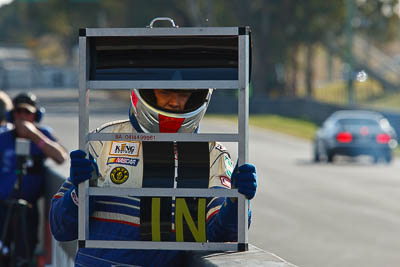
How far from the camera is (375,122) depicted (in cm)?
2920

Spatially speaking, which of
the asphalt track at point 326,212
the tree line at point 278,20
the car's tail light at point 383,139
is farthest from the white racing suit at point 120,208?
the tree line at point 278,20

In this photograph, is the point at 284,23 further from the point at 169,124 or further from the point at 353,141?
the point at 169,124

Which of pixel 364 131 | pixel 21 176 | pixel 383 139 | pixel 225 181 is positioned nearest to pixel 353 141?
pixel 364 131

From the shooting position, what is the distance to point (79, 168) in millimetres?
4152

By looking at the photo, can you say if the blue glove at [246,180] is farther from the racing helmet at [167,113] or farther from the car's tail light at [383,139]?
the car's tail light at [383,139]

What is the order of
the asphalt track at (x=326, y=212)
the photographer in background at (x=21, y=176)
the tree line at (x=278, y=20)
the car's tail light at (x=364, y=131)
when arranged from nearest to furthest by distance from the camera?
the photographer in background at (x=21, y=176), the asphalt track at (x=326, y=212), the car's tail light at (x=364, y=131), the tree line at (x=278, y=20)

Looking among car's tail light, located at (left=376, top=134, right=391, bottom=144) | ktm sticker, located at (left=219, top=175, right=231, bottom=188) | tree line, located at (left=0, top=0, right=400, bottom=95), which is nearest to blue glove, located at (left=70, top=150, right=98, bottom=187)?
ktm sticker, located at (left=219, top=175, right=231, bottom=188)

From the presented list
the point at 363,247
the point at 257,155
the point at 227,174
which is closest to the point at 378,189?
the point at 363,247

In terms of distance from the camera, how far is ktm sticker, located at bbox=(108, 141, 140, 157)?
4.38 meters

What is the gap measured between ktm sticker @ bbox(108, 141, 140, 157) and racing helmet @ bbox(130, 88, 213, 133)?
0.27ft

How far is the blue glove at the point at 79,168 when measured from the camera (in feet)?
13.6

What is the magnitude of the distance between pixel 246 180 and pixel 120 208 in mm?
582

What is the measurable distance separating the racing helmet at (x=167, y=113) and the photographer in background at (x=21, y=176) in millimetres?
3720

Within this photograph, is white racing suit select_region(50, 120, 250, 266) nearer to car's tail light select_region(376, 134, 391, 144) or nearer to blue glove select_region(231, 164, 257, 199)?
blue glove select_region(231, 164, 257, 199)
